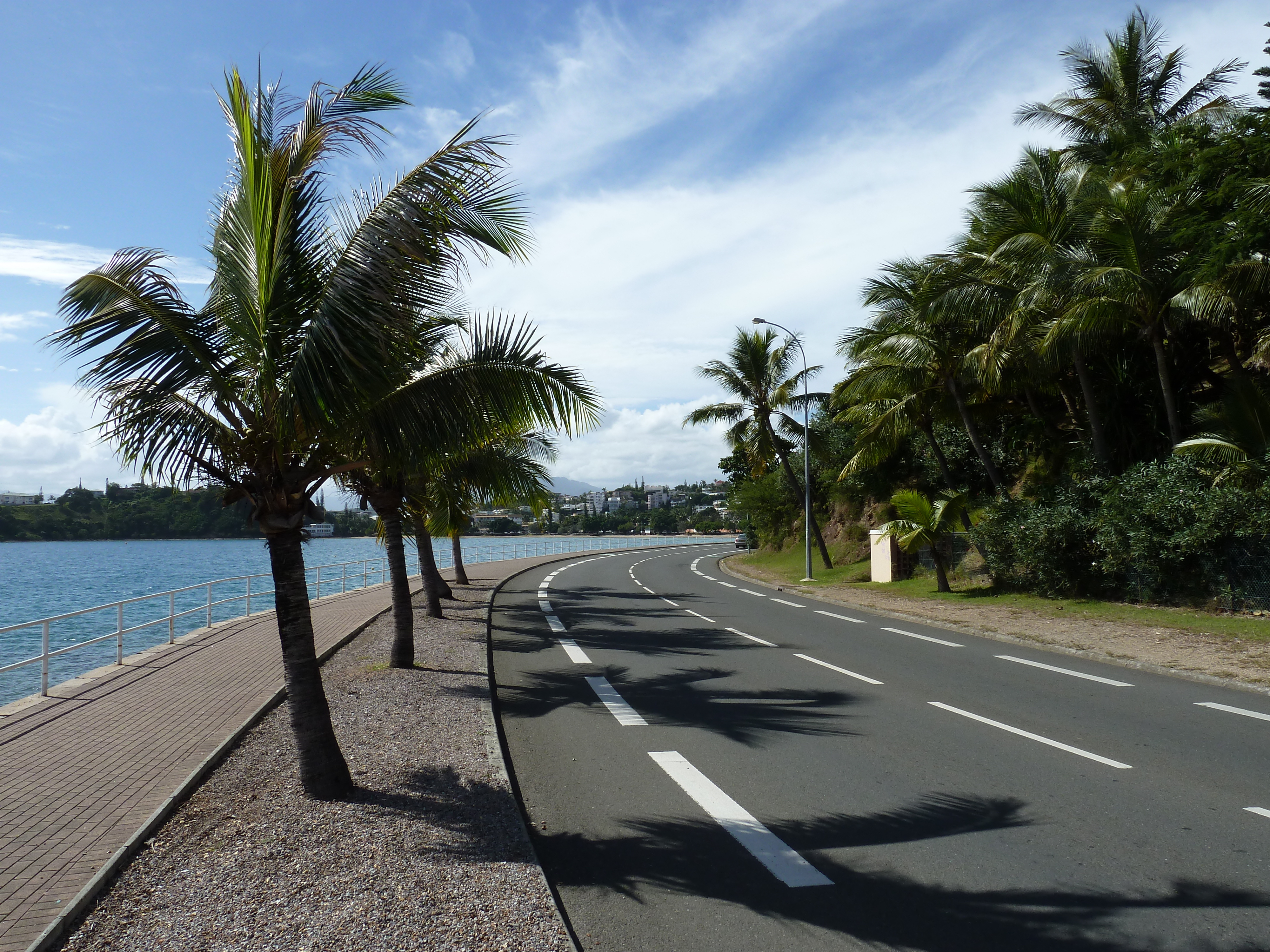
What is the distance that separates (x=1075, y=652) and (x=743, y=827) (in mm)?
8912

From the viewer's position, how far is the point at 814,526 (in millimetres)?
30719

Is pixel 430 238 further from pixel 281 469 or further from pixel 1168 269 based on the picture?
pixel 1168 269

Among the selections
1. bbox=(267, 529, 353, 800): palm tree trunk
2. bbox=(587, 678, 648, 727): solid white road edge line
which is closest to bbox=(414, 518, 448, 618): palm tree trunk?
bbox=(587, 678, 648, 727): solid white road edge line

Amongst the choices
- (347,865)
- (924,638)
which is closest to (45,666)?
(347,865)

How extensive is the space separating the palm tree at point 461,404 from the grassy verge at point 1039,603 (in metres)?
11.4

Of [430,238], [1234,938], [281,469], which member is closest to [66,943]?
[281,469]

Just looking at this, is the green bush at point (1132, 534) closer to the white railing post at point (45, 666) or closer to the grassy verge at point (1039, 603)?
the grassy verge at point (1039, 603)

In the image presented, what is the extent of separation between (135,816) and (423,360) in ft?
13.3

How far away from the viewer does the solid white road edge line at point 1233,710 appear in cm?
802

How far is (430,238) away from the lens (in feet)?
20.1

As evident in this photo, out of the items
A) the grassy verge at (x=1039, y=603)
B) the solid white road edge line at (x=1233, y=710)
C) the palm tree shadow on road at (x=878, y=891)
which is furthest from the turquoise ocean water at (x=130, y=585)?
the grassy verge at (x=1039, y=603)

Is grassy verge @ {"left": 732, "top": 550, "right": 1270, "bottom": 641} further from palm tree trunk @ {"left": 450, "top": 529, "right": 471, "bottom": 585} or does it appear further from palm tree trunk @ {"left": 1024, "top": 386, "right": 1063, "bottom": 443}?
palm tree trunk @ {"left": 450, "top": 529, "right": 471, "bottom": 585}

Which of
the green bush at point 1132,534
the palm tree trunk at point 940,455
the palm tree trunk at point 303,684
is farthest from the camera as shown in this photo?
the palm tree trunk at point 940,455

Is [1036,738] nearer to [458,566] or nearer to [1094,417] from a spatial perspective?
[1094,417]
